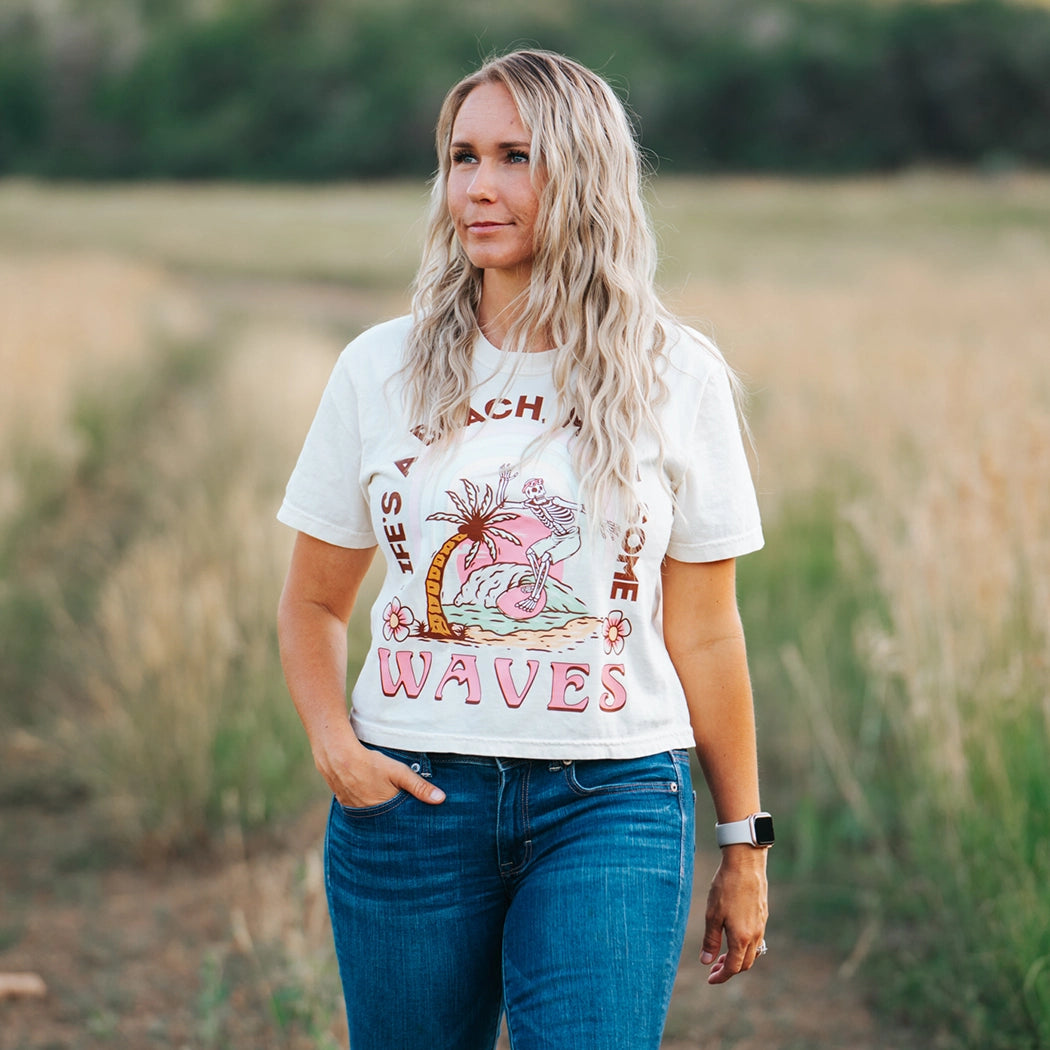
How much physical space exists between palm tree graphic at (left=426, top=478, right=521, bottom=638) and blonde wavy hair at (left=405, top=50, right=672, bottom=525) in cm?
9

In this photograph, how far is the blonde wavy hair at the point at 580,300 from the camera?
1.58 metres

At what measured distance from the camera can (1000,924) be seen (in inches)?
108

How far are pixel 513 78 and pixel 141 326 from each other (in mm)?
13844

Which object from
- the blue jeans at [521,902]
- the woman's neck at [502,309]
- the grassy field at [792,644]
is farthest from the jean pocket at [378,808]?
the grassy field at [792,644]

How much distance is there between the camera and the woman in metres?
1.57

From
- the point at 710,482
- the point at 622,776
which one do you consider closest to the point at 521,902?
the point at 622,776

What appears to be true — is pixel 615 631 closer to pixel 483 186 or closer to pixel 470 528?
pixel 470 528

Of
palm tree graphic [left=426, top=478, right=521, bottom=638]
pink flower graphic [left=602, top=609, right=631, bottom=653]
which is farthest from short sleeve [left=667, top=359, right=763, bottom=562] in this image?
palm tree graphic [left=426, top=478, right=521, bottom=638]

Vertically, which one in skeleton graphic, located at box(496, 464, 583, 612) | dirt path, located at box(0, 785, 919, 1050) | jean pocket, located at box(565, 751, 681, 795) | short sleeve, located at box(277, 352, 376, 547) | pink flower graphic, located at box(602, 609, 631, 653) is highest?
short sleeve, located at box(277, 352, 376, 547)

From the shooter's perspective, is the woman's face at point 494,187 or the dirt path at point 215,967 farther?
the dirt path at point 215,967

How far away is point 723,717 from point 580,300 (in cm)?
59

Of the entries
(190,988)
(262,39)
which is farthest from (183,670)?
(262,39)

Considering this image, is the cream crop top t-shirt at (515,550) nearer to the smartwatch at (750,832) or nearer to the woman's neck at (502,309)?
the woman's neck at (502,309)

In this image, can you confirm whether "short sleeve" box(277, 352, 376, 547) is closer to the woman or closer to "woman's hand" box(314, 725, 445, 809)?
the woman
